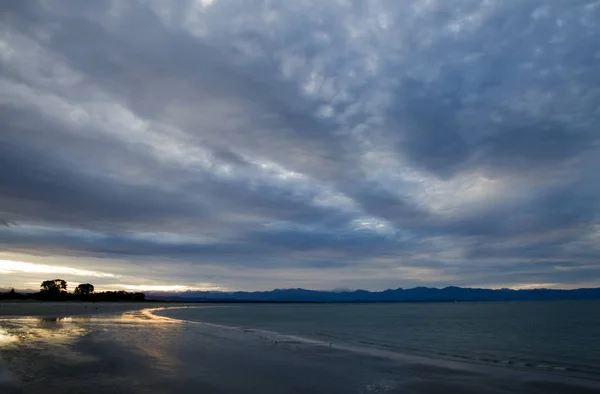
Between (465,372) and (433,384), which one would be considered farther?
(465,372)

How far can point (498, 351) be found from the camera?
127ft

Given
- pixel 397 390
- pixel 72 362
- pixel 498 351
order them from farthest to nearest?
pixel 498 351 < pixel 72 362 < pixel 397 390

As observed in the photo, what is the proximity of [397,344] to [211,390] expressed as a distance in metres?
29.3

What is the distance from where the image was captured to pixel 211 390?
19188 mm

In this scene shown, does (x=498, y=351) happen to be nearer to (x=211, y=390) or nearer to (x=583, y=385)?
(x=583, y=385)

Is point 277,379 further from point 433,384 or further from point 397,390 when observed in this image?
point 433,384

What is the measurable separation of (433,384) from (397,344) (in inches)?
895

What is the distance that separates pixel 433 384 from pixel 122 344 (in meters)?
24.5

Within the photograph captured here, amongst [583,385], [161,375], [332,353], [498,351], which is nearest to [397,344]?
[498,351]

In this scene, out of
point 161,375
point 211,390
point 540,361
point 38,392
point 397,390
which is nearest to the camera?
point 38,392

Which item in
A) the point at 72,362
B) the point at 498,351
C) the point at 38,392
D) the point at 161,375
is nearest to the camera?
the point at 38,392

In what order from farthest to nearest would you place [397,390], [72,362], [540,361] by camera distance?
[540,361] < [72,362] < [397,390]

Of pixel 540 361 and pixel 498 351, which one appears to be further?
pixel 498 351

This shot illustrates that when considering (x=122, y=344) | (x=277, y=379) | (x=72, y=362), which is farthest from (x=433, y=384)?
(x=122, y=344)
